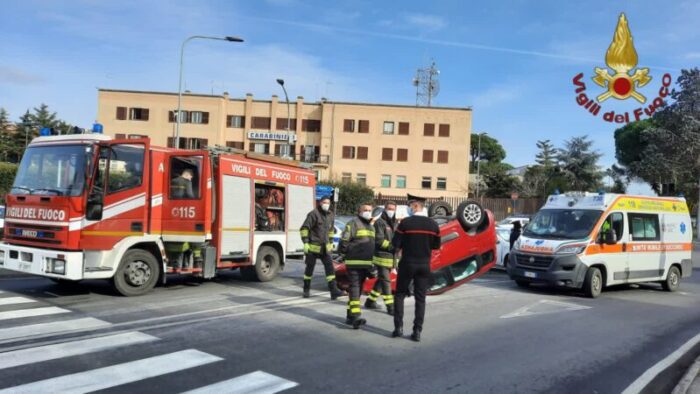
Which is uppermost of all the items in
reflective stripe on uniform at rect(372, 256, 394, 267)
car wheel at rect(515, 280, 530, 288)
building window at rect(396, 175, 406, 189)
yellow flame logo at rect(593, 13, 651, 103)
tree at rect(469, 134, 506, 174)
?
tree at rect(469, 134, 506, 174)

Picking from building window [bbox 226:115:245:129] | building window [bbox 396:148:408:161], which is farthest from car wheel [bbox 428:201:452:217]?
building window [bbox 226:115:245:129]

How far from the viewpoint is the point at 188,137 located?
57656 millimetres

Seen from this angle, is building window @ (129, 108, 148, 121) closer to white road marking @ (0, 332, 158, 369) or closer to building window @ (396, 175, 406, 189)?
building window @ (396, 175, 406, 189)

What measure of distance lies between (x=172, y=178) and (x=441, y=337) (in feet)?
18.4

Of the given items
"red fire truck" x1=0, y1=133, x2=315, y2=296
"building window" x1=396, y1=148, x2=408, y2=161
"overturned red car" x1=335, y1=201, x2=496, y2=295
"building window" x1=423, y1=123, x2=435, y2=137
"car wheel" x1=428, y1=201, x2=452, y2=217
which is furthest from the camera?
"building window" x1=396, y1=148, x2=408, y2=161

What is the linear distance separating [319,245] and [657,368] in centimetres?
562

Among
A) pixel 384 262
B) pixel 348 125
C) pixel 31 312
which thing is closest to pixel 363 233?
pixel 384 262

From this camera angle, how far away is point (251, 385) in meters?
5.12

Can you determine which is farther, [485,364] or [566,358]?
[566,358]

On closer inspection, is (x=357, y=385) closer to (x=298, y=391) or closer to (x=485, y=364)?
(x=298, y=391)

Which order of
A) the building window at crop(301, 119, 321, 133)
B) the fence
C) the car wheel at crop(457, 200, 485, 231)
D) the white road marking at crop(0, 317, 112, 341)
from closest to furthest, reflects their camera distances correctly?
the white road marking at crop(0, 317, 112, 341)
the car wheel at crop(457, 200, 485, 231)
the fence
the building window at crop(301, 119, 321, 133)

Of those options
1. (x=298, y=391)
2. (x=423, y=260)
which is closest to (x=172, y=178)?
(x=423, y=260)

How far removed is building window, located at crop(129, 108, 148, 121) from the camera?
2258 inches

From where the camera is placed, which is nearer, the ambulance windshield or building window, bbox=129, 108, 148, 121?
the ambulance windshield
